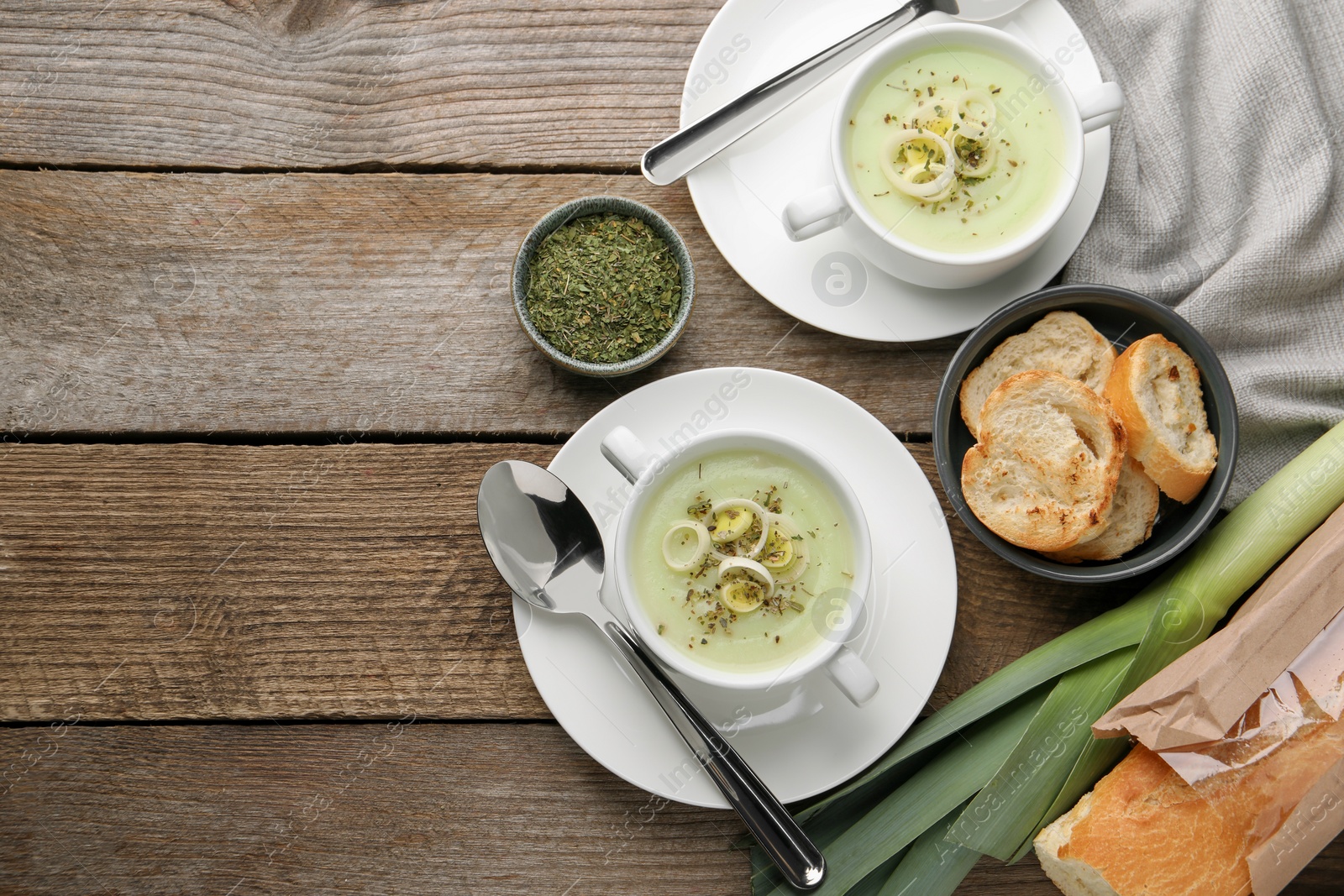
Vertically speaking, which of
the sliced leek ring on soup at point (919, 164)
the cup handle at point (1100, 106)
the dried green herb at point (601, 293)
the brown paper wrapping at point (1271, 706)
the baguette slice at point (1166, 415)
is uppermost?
the cup handle at point (1100, 106)

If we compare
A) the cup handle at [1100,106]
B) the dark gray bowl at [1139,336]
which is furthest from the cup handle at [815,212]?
the cup handle at [1100,106]

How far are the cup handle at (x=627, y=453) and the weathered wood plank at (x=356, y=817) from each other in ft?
1.80

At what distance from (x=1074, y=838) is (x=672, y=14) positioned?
1535 mm

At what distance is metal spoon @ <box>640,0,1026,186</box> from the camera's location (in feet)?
4.77

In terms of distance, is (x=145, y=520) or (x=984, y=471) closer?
(x=984, y=471)

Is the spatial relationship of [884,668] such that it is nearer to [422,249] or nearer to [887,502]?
[887,502]

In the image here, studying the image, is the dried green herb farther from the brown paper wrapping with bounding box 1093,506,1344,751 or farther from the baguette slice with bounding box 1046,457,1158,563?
the brown paper wrapping with bounding box 1093,506,1344,751

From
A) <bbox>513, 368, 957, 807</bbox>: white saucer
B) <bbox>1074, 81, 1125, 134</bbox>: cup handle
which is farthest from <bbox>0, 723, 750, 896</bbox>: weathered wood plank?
<bbox>1074, 81, 1125, 134</bbox>: cup handle

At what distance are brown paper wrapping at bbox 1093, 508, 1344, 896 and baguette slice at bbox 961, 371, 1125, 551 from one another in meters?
0.24

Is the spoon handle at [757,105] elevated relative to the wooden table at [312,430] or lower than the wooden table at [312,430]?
elevated

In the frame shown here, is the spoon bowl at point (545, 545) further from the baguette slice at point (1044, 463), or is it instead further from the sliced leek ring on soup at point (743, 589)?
the baguette slice at point (1044, 463)

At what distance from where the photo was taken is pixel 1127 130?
154 cm

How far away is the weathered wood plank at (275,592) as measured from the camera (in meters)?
1.57

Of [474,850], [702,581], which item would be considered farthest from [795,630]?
[474,850]
